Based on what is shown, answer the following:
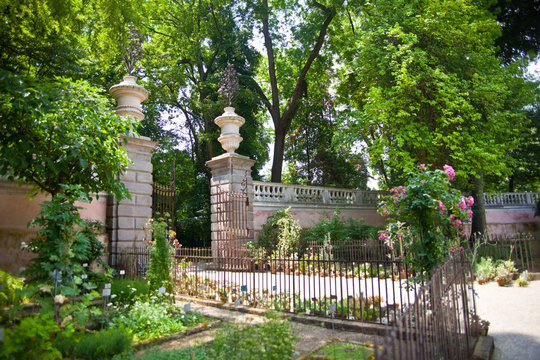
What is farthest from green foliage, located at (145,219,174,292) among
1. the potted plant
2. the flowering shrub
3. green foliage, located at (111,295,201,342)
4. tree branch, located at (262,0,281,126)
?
tree branch, located at (262,0,281,126)

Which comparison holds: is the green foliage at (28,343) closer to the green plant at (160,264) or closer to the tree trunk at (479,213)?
the green plant at (160,264)

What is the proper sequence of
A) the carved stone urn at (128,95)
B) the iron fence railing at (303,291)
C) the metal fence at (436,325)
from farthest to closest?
the carved stone urn at (128,95) → the iron fence railing at (303,291) → the metal fence at (436,325)

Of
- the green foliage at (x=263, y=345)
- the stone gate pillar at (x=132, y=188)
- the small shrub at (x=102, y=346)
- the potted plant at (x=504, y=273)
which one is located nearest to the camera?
the green foliage at (x=263, y=345)

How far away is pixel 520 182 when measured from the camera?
2981 centimetres

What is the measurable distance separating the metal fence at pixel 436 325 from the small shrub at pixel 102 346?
3.20m

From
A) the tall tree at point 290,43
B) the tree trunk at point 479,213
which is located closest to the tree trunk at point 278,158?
the tall tree at point 290,43

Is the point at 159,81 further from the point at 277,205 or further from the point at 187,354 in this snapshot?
the point at 187,354

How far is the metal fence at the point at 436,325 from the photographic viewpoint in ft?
9.91

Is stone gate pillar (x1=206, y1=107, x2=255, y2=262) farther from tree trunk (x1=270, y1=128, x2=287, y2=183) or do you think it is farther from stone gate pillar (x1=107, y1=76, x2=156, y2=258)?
tree trunk (x1=270, y1=128, x2=287, y2=183)

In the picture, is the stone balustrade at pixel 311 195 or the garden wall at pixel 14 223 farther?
the stone balustrade at pixel 311 195

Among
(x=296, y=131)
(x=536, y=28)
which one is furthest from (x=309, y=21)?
(x=536, y=28)

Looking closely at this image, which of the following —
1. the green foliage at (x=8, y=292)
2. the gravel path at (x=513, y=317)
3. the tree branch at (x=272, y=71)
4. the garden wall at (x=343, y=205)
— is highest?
the tree branch at (x=272, y=71)

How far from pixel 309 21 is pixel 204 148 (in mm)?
10378

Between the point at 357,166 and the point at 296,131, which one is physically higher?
the point at 296,131
